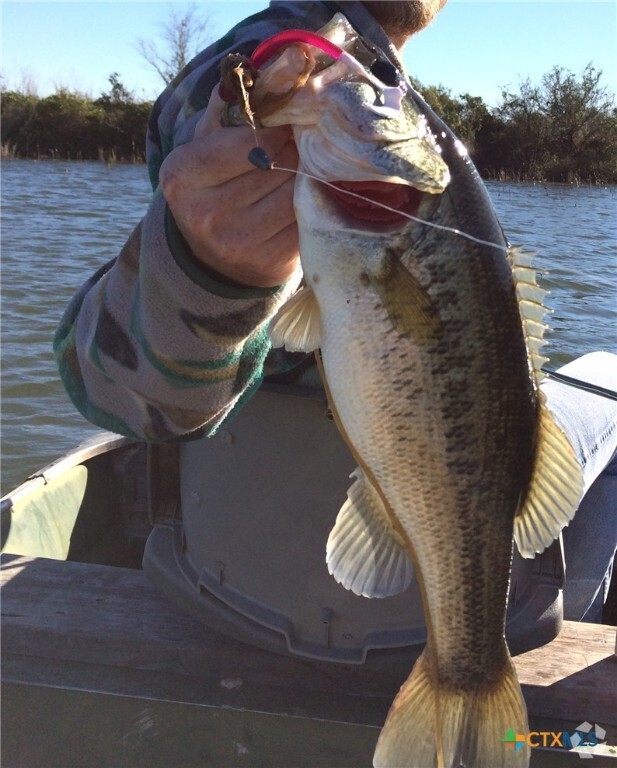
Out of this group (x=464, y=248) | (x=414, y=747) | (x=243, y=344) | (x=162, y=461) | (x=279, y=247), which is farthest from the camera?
(x=162, y=461)

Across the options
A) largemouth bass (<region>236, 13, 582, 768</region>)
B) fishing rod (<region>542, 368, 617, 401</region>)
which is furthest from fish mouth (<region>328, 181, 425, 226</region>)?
fishing rod (<region>542, 368, 617, 401</region>)

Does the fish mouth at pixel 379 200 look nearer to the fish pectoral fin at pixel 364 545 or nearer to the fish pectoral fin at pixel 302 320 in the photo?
the fish pectoral fin at pixel 302 320

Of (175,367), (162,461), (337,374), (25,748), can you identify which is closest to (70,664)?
(25,748)

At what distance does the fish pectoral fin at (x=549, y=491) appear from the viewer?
151cm

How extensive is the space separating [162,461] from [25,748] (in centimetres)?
88

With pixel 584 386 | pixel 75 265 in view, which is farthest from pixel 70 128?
pixel 584 386

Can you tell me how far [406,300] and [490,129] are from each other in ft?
92.5

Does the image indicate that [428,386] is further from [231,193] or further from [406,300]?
[231,193]

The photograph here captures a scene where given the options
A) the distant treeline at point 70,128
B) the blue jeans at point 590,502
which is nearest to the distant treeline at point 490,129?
the distant treeline at point 70,128

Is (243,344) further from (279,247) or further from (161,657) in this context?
(161,657)

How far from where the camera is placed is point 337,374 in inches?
55.7

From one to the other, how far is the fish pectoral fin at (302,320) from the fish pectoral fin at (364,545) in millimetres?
281

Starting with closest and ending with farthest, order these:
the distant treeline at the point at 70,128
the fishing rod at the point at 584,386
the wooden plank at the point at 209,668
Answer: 1. the wooden plank at the point at 209,668
2. the fishing rod at the point at 584,386
3. the distant treeline at the point at 70,128

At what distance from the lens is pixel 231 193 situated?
138cm
